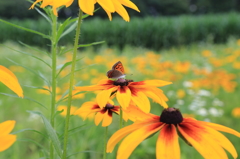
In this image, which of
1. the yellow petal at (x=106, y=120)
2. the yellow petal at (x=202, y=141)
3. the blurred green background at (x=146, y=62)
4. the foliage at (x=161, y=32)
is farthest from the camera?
the foliage at (x=161, y=32)

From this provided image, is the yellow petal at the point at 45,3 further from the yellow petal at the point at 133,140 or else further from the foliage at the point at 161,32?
the foliage at the point at 161,32

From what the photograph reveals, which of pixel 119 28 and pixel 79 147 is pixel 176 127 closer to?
pixel 79 147

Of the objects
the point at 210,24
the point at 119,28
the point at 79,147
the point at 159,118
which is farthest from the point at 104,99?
the point at 210,24

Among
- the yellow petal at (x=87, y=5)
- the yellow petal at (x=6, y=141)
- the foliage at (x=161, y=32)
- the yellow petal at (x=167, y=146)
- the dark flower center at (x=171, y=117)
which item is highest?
the foliage at (x=161, y=32)

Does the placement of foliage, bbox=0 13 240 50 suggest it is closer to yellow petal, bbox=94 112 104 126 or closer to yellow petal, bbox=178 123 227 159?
yellow petal, bbox=94 112 104 126

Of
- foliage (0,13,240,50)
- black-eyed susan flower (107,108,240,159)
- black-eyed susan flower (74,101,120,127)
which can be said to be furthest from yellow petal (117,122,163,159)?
foliage (0,13,240,50)

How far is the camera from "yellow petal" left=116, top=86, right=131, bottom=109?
1.27ft

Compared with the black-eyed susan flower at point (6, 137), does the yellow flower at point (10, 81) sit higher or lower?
higher

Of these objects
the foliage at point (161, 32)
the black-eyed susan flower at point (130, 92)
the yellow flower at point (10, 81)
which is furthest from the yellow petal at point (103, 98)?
the foliage at point (161, 32)

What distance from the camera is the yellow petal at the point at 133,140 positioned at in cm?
33

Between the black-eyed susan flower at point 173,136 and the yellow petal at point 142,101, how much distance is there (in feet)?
0.08

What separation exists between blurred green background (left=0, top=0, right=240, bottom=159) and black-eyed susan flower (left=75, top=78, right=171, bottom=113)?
4 centimetres

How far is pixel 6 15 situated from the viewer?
1920cm

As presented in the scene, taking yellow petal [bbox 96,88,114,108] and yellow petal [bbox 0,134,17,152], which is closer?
yellow petal [bbox 0,134,17,152]
